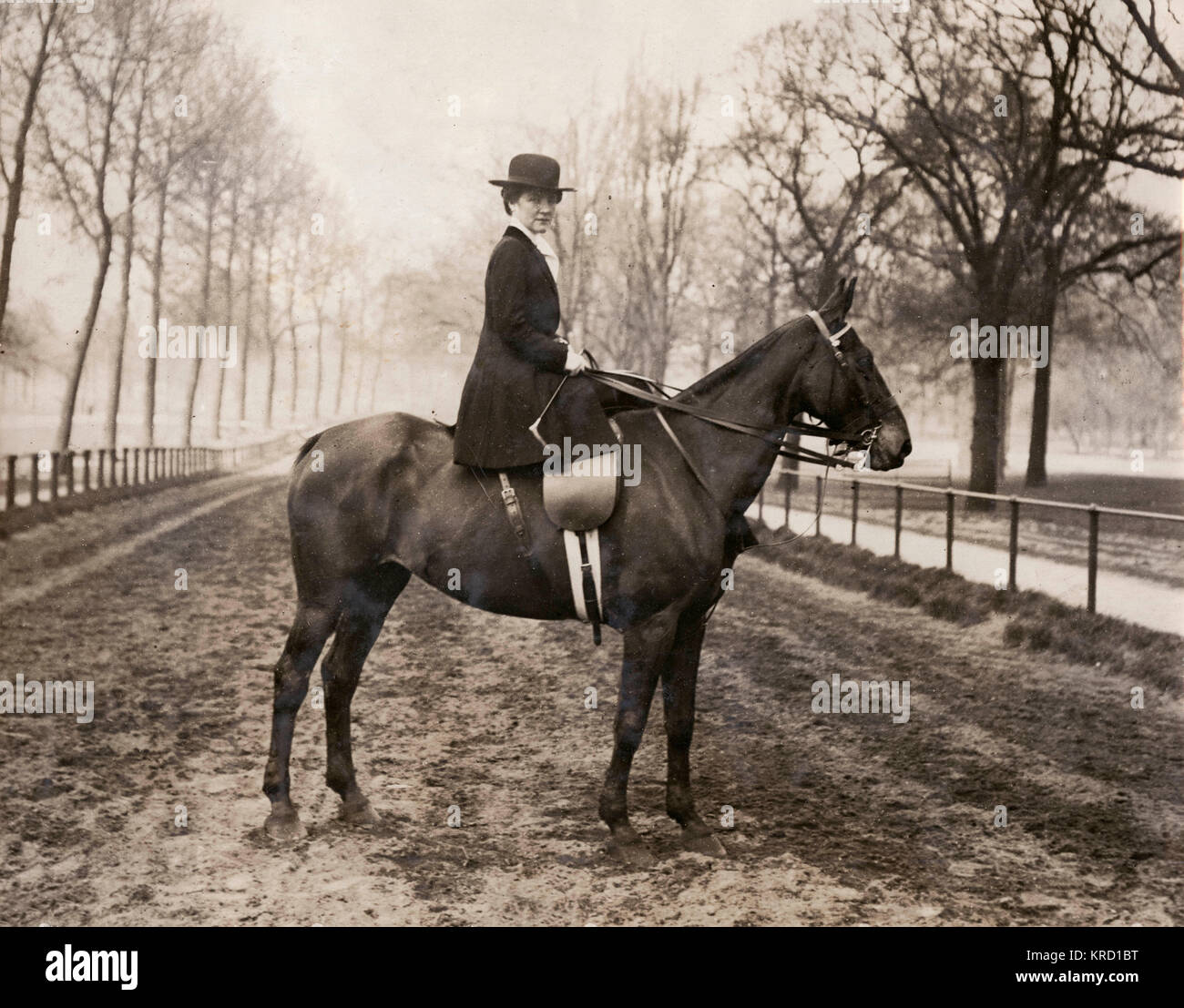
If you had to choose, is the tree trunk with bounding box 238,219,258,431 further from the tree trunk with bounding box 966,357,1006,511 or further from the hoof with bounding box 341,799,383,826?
the hoof with bounding box 341,799,383,826

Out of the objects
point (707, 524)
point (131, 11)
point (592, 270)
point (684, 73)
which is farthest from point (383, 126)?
point (592, 270)

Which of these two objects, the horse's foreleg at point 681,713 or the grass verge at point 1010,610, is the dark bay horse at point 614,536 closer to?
the horse's foreleg at point 681,713

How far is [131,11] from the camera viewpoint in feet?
34.7

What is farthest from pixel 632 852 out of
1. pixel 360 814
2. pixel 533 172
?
pixel 533 172

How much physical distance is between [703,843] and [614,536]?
4.65ft

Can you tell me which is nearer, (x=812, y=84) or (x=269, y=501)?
(x=812, y=84)

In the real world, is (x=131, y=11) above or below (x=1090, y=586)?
above

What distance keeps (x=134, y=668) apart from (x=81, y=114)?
720 centimetres

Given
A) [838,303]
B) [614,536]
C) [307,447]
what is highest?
[838,303]

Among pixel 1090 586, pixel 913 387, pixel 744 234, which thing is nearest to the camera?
pixel 1090 586

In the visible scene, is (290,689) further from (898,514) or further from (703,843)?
(898,514)

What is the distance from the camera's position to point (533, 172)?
460 centimetres
